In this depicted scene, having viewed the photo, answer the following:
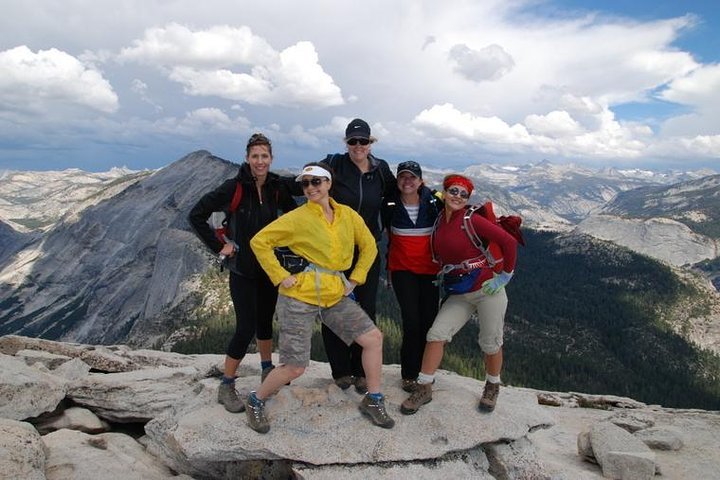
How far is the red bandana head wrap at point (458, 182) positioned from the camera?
10319 millimetres

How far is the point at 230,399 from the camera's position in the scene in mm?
10898

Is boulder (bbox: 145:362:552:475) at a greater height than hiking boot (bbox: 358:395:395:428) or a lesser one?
lesser

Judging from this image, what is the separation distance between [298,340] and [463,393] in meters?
4.93

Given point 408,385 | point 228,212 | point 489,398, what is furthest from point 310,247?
point 489,398

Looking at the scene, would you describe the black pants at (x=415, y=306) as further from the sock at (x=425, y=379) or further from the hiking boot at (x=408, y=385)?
the sock at (x=425, y=379)

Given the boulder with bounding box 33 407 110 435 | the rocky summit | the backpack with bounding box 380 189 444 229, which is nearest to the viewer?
the rocky summit

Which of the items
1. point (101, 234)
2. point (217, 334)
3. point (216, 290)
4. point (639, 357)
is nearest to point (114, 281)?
point (101, 234)

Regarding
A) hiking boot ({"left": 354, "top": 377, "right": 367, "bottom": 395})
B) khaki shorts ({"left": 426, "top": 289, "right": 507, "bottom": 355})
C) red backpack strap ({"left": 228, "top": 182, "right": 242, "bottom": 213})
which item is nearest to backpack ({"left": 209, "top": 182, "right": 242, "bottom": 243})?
red backpack strap ({"left": 228, "top": 182, "right": 242, "bottom": 213})

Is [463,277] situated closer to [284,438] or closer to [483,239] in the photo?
[483,239]

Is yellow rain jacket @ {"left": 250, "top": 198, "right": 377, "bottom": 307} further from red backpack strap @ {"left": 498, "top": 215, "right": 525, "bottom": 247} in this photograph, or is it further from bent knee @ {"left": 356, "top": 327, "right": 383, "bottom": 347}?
red backpack strap @ {"left": 498, "top": 215, "right": 525, "bottom": 247}

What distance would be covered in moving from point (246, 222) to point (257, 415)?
4.11m

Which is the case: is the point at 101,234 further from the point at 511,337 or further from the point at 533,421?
the point at 533,421

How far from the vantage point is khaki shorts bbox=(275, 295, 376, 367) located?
30.7ft

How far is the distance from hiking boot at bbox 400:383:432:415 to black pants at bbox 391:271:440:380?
0.85m
